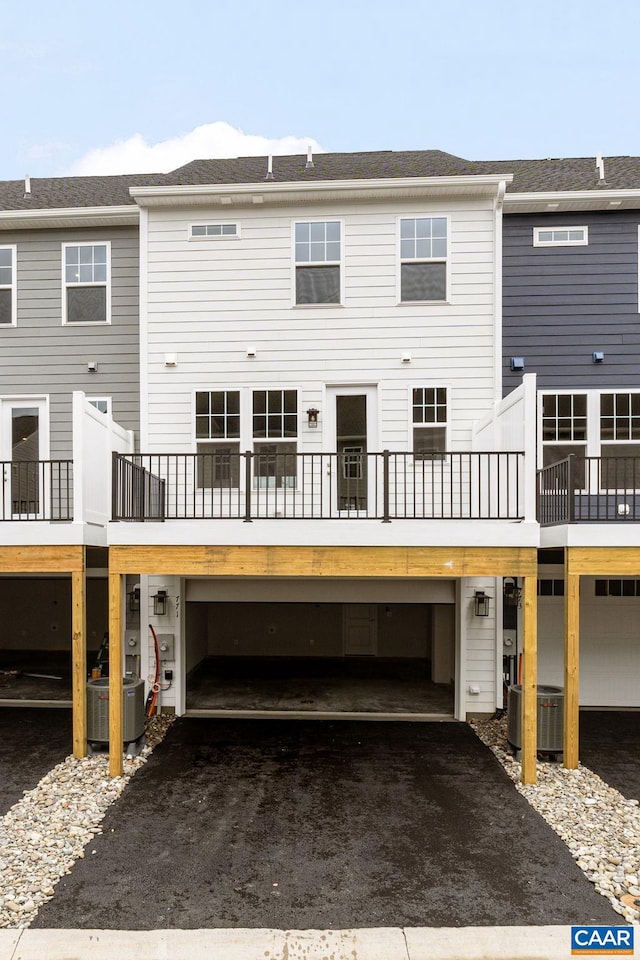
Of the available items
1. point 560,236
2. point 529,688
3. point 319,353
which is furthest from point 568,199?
point 529,688

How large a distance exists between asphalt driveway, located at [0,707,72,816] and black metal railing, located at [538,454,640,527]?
250 inches

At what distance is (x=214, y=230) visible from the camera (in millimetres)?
8367

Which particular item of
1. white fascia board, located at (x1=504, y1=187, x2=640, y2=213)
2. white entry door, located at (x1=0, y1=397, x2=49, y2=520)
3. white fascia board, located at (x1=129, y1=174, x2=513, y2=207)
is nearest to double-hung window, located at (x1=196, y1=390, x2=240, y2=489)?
white entry door, located at (x1=0, y1=397, x2=49, y2=520)

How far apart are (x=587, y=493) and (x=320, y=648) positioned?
253 inches

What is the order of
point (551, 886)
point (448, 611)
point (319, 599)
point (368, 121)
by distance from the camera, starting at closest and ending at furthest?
point (551, 886) → point (319, 599) → point (448, 611) → point (368, 121)

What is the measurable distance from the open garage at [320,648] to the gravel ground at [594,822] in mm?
2260

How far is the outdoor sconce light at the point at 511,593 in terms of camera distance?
8.20 metres

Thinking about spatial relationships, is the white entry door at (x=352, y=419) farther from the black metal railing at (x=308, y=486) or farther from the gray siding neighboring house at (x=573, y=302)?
the gray siding neighboring house at (x=573, y=302)

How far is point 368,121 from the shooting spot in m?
24.1

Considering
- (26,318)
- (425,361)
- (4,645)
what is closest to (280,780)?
(425,361)

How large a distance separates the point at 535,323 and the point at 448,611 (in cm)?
456

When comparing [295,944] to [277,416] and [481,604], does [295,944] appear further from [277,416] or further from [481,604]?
[277,416]

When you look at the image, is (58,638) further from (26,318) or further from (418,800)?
(418,800)

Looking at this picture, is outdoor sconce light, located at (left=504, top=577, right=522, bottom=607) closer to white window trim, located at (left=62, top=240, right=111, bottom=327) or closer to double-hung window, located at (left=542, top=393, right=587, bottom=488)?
double-hung window, located at (left=542, top=393, right=587, bottom=488)
